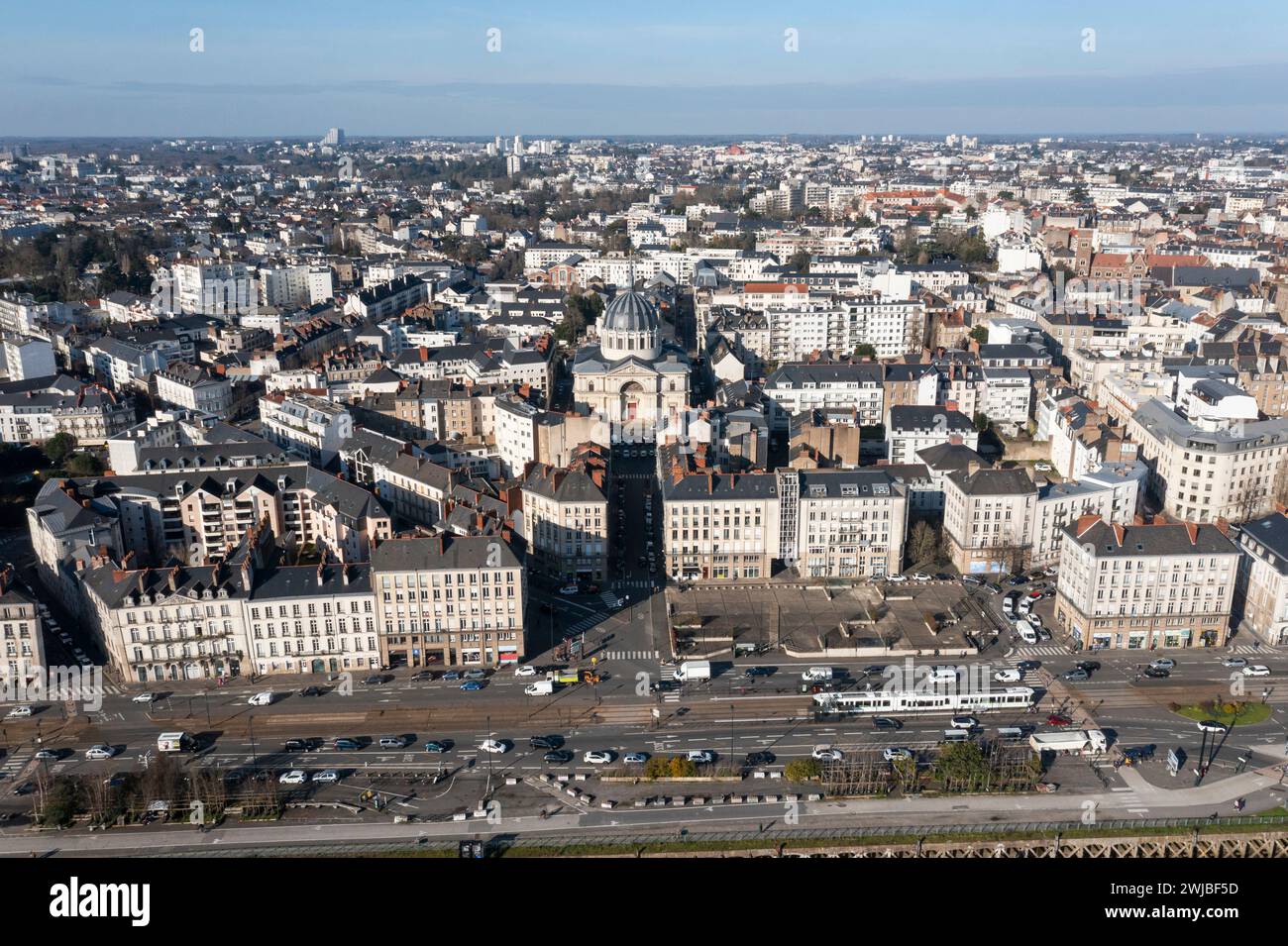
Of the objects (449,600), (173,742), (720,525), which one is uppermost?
(720,525)

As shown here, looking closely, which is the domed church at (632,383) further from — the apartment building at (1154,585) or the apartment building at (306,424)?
the apartment building at (1154,585)

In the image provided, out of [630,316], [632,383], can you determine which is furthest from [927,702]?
[630,316]

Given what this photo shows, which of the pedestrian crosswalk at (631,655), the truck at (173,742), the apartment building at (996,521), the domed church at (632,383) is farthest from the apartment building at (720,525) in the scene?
the truck at (173,742)

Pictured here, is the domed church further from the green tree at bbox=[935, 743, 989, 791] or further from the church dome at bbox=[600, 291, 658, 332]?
the green tree at bbox=[935, 743, 989, 791]

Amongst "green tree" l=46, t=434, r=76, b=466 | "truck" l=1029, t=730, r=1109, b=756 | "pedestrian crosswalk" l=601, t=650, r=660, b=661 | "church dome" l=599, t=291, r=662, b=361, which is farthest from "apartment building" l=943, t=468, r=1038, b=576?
"green tree" l=46, t=434, r=76, b=466

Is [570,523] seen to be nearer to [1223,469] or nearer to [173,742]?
[173,742]
